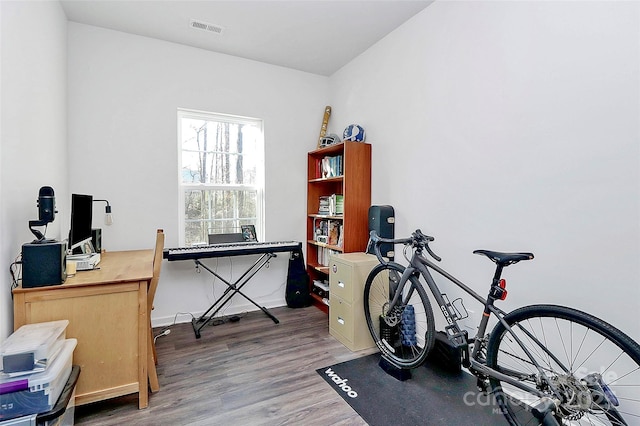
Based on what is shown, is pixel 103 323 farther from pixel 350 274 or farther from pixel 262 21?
pixel 262 21

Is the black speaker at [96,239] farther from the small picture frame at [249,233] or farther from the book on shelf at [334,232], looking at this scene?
the book on shelf at [334,232]

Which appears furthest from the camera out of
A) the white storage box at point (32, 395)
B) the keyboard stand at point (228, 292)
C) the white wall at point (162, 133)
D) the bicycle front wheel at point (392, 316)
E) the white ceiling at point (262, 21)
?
the keyboard stand at point (228, 292)

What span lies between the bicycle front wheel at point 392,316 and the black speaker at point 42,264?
2060mm

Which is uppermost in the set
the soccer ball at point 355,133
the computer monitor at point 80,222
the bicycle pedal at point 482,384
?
the soccer ball at point 355,133

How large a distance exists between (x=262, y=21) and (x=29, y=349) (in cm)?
286

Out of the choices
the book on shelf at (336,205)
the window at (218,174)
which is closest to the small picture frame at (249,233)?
the window at (218,174)

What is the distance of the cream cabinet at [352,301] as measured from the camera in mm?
2586

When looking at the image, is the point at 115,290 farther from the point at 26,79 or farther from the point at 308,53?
the point at 308,53

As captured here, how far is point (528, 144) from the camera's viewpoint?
6.24 feet

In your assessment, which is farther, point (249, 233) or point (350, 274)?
point (249, 233)

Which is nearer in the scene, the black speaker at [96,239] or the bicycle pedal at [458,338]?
the bicycle pedal at [458,338]

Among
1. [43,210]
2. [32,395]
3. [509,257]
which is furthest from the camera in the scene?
[43,210]

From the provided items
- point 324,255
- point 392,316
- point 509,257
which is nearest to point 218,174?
point 324,255

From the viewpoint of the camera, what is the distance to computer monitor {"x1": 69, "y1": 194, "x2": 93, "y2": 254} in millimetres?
1949
